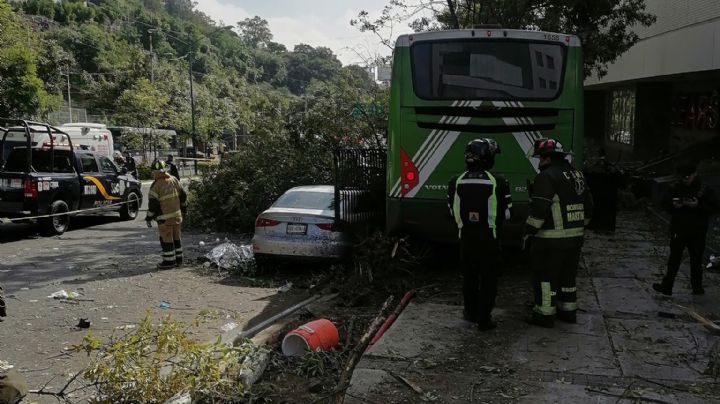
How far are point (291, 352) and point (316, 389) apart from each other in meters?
0.73

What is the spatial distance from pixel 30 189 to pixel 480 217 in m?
10.3

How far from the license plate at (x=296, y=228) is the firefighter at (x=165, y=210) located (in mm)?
2105

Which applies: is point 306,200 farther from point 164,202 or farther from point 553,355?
point 553,355

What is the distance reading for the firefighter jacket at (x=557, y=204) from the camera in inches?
217

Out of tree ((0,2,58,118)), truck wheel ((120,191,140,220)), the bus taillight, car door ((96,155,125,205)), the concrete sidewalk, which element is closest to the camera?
the concrete sidewalk

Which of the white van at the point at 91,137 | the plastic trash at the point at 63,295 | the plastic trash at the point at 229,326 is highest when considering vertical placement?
the white van at the point at 91,137

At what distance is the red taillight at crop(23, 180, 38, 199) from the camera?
12211mm

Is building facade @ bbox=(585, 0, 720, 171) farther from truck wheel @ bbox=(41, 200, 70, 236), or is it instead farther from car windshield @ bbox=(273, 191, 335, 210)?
truck wheel @ bbox=(41, 200, 70, 236)

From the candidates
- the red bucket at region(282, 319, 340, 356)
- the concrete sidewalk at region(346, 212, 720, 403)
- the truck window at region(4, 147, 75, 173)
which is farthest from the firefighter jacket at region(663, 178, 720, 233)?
the truck window at region(4, 147, 75, 173)

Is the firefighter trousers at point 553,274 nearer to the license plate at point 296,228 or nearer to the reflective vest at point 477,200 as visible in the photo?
the reflective vest at point 477,200

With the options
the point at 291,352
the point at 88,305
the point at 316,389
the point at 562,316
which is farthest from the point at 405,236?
the point at 88,305

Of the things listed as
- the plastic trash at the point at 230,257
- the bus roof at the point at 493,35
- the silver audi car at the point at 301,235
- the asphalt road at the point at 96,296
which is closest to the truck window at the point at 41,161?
the asphalt road at the point at 96,296

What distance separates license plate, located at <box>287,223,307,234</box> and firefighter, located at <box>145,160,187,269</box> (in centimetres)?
210

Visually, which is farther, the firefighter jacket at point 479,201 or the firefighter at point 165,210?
the firefighter at point 165,210
